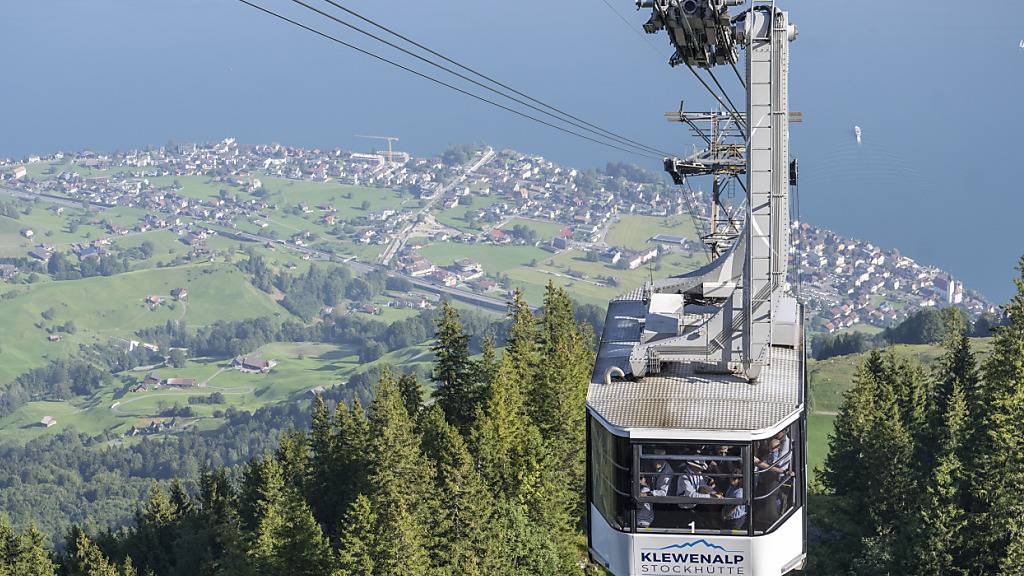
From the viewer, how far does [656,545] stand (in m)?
17.8

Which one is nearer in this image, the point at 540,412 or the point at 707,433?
the point at 707,433

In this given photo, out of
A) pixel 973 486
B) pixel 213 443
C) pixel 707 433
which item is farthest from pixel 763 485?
pixel 213 443

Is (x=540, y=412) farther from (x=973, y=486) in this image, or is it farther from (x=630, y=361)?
(x=630, y=361)

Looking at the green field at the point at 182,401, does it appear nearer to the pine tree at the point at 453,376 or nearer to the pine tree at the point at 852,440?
the pine tree at the point at 453,376

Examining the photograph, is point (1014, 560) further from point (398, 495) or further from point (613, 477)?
point (613, 477)

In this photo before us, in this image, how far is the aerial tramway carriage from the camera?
17.3 meters

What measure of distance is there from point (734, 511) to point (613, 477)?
176 centimetres

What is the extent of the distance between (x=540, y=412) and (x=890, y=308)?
163087 mm

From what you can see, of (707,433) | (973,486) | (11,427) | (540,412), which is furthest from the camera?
(11,427)

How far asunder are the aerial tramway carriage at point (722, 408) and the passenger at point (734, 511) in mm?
19

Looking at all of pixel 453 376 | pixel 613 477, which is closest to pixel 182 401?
pixel 453 376

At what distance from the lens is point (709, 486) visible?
1739cm

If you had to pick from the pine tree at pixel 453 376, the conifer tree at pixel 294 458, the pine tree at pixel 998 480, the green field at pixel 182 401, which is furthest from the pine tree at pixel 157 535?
the green field at pixel 182 401

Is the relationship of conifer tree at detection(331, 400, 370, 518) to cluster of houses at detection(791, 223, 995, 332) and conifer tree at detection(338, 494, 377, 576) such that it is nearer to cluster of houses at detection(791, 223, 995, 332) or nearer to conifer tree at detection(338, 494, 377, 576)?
conifer tree at detection(338, 494, 377, 576)
